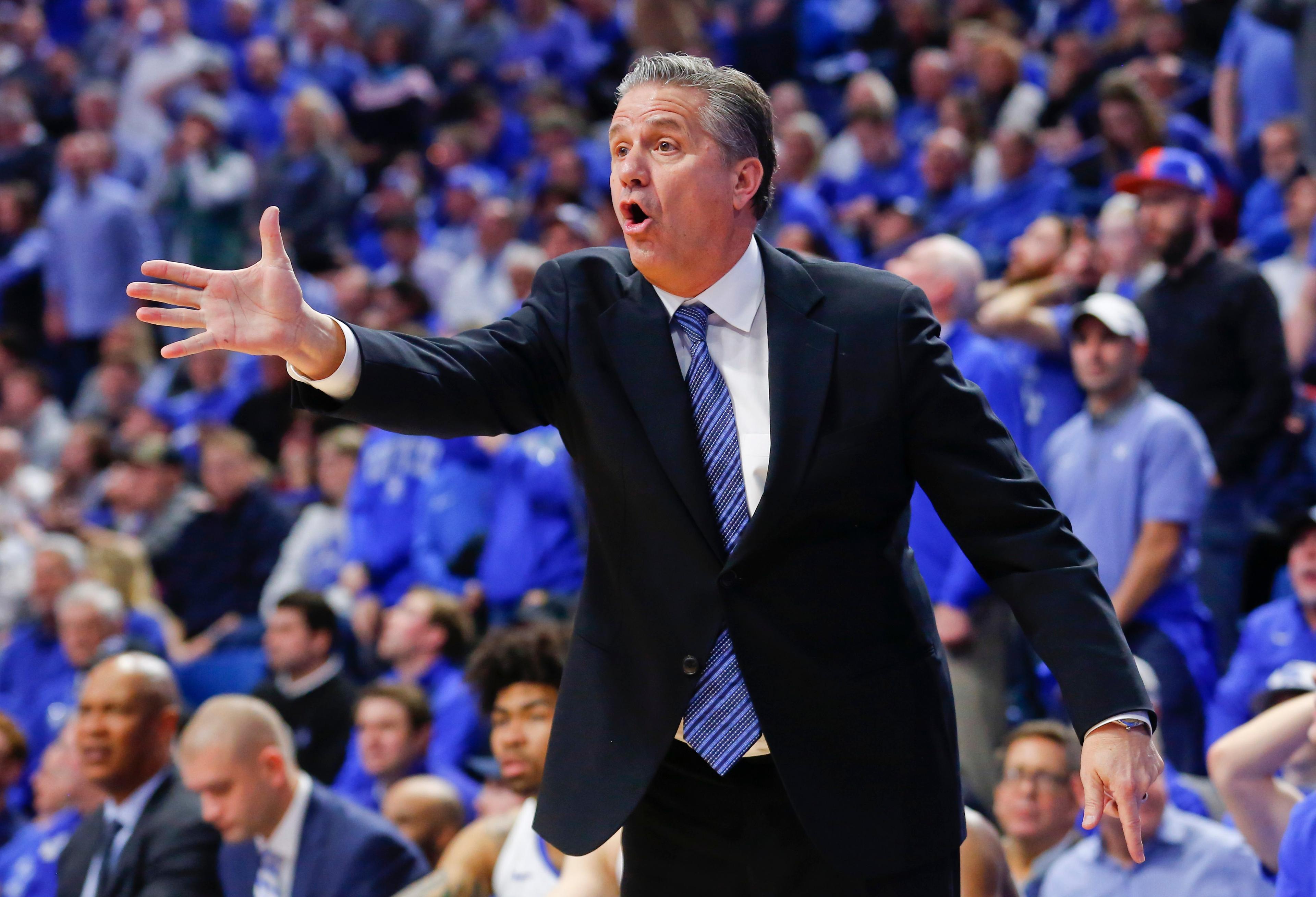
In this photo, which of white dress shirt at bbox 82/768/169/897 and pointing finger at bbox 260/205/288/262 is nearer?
pointing finger at bbox 260/205/288/262

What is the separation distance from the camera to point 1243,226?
791 cm

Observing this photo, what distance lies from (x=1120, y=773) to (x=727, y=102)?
1.02 metres

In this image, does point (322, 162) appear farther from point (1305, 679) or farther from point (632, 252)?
point (632, 252)

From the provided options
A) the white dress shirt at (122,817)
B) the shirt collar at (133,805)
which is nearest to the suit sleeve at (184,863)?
the white dress shirt at (122,817)

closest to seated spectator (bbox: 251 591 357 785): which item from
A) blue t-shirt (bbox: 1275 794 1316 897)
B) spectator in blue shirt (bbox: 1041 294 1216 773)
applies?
spectator in blue shirt (bbox: 1041 294 1216 773)

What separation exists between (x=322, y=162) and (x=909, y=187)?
4.20m

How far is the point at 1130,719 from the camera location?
2.00 meters

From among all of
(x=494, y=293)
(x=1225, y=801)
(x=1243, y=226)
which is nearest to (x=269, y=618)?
(x=494, y=293)

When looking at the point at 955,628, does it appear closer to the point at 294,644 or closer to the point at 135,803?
the point at 135,803

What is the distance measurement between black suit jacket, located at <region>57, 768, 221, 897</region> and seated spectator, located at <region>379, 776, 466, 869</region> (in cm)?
61

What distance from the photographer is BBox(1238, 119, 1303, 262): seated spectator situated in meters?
7.54

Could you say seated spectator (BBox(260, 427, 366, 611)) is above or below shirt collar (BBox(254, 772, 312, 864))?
above

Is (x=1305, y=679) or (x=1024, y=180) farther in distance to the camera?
(x=1024, y=180)

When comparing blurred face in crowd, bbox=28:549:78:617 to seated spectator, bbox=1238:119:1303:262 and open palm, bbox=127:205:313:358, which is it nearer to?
seated spectator, bbox=1238:119:1303:262
